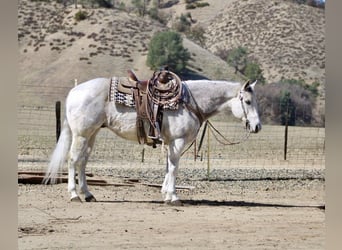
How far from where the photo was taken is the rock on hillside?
5325 cm

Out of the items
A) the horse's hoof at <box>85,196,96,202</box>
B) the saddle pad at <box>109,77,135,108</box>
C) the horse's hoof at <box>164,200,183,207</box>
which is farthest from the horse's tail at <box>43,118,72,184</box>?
the horse's hoof at <box>164,200,183,207</box>

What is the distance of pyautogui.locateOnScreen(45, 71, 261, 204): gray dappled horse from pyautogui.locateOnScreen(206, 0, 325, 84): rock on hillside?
40.4 m

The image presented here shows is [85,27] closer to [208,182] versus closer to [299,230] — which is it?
[208,182]

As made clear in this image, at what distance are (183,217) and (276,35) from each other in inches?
2013

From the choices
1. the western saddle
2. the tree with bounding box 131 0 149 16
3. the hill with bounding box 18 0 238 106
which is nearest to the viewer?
the western saddle

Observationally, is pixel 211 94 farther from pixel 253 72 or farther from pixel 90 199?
pixel 253 72

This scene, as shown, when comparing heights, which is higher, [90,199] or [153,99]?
[153,99]

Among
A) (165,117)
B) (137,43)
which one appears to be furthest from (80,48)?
(165,117)

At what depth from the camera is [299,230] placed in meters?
7.92

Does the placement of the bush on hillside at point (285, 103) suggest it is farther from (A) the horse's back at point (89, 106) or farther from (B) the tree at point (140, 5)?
(B) the tree at point (140, 5)

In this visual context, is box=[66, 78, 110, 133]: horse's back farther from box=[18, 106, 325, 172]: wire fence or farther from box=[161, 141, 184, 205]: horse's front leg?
box=[18, 106, 325, 172]: wire fence

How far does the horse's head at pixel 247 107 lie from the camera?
32.6ft

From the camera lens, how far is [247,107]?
9961 mm

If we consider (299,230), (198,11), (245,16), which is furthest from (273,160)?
(198,11)
